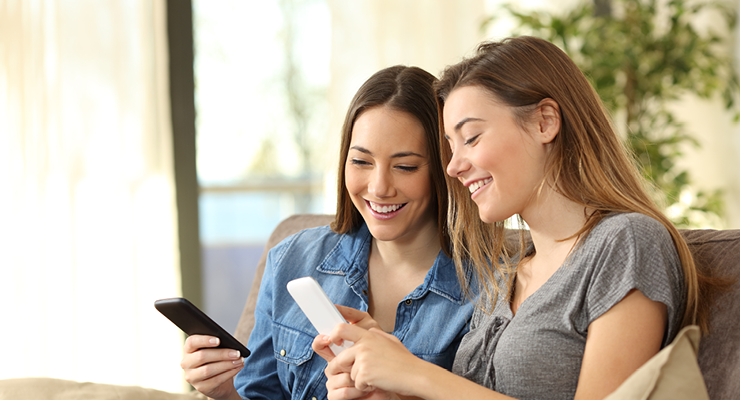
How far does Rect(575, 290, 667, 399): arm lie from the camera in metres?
0.84

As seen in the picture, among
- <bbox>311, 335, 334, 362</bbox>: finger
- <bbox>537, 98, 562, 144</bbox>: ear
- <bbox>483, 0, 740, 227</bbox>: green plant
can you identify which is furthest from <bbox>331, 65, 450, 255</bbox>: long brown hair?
<bbox>483, 0, 740, 227</bbox>: green plant

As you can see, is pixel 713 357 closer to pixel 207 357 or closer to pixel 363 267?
pixel 363 267

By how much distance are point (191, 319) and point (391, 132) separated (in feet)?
1.85

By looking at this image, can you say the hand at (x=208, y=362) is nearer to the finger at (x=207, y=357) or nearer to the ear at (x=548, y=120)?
the finger at (x=207, y=357)

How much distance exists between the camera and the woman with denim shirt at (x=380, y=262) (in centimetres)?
127

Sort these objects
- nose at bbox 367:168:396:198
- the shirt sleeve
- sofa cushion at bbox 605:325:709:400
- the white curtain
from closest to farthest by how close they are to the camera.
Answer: sofa cushion at bbox 605:325:709:400, nose at bbox 367:168:396:198, the shirt sleeve, the white curtain

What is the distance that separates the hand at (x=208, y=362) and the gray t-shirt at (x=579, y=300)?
1.61 feet

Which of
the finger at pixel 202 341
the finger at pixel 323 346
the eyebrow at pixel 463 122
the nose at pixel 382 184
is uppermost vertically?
the eyebrow at pixel 463 122

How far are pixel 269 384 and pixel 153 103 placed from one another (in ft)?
5.35

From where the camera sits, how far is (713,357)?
932 mm

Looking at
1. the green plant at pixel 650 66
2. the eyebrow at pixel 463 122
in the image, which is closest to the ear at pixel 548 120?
Answer: the eyebrow at pixel 463 122

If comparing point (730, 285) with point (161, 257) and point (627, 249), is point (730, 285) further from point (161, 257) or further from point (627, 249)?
point (161, 257)

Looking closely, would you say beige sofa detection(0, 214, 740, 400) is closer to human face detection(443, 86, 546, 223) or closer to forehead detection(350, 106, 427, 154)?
human face detection(443, 86, 546, 223)

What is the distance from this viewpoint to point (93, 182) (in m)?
2.41
